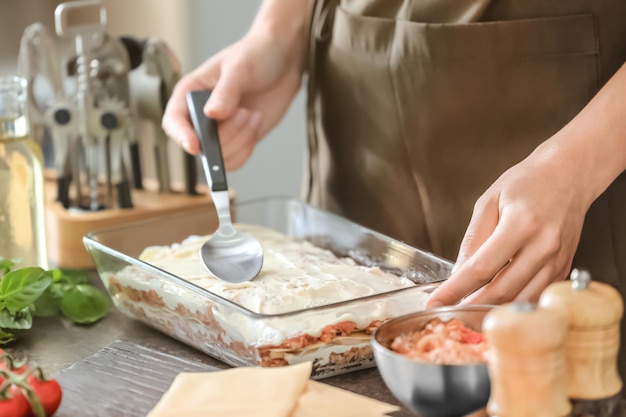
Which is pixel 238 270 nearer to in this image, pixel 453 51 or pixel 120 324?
pixel 120 324

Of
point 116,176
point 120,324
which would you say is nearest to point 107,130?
point 116,176

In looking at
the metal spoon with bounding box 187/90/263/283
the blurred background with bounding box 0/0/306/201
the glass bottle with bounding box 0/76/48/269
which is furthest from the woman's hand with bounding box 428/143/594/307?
the blurred background with bounding box 0/0/306/201

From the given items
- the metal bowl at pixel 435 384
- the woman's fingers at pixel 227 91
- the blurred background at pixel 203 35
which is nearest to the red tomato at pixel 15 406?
the metal bowl at pixel 435 384

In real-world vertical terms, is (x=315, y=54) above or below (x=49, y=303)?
above

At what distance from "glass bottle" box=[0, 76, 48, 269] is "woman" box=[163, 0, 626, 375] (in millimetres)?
189

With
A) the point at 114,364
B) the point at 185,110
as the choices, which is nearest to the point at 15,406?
the point at 114,364

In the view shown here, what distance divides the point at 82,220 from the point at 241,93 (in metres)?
0.31

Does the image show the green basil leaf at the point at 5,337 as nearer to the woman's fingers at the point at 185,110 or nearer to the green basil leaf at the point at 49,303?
the green basil leaf at the point at 49,303

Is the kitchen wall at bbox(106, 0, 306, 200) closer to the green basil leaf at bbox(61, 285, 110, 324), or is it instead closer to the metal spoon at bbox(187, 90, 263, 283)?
the metal spoon at bbox(187, 90, 263, 283)

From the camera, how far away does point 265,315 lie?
2.79ft

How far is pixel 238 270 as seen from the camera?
107 centimetres

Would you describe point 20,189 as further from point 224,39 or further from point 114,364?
point 224,39

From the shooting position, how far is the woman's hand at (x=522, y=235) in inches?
33.2

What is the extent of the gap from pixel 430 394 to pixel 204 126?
2.13ft
